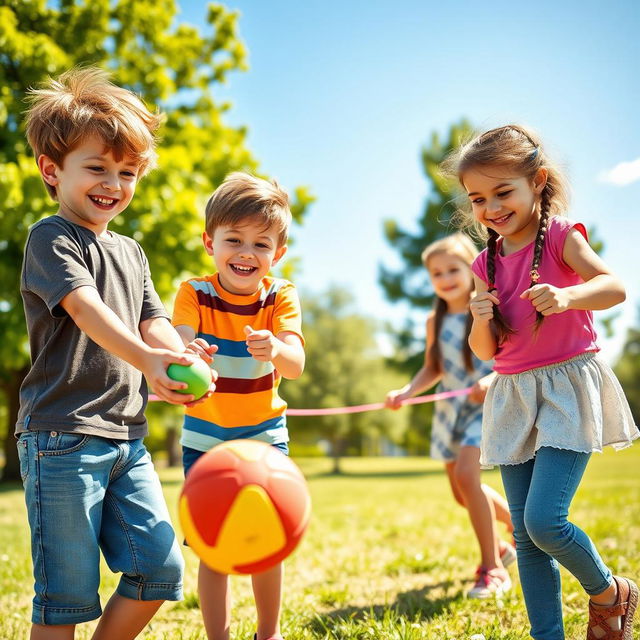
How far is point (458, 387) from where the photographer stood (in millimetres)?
4719

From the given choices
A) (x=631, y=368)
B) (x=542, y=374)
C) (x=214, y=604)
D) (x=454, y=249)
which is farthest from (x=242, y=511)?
(x=631, y=368)

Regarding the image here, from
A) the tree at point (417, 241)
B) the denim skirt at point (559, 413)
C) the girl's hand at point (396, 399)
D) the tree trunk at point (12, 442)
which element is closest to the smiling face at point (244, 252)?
the denim skirt at point (559, 413)

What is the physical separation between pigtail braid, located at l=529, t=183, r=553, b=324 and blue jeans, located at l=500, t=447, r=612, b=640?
624mm

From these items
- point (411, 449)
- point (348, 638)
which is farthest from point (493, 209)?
point (411, 449)

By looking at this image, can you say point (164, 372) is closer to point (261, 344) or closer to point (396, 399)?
point (261, 344)

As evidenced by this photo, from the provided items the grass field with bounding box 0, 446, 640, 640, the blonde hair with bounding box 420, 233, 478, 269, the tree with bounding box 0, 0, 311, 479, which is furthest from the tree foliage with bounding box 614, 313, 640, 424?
the blonde hair with bounding box 420, 233, 478, 269

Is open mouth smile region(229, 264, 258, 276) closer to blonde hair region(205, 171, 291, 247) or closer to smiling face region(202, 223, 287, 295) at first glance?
smiling face region(202, 223, 287, 295)

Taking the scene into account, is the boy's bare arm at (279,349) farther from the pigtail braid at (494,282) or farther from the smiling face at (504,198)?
the smiling face at (504,198)

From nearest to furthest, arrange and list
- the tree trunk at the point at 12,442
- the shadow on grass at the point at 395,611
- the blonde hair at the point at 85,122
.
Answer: the blonde hair at the point at 85,122 → the shadow on grass at the point at 395,611 → the tree trunk at the point at 12,442

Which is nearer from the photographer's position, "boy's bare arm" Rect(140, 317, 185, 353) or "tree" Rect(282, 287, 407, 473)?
"boy's bare arm" Rect(140, 317, 185, 353)

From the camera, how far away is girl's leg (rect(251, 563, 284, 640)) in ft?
9.85

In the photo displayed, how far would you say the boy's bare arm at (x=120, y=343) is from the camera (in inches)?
91.4

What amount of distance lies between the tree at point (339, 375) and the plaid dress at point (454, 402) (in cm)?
2447

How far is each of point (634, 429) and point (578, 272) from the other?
0.78 meters
